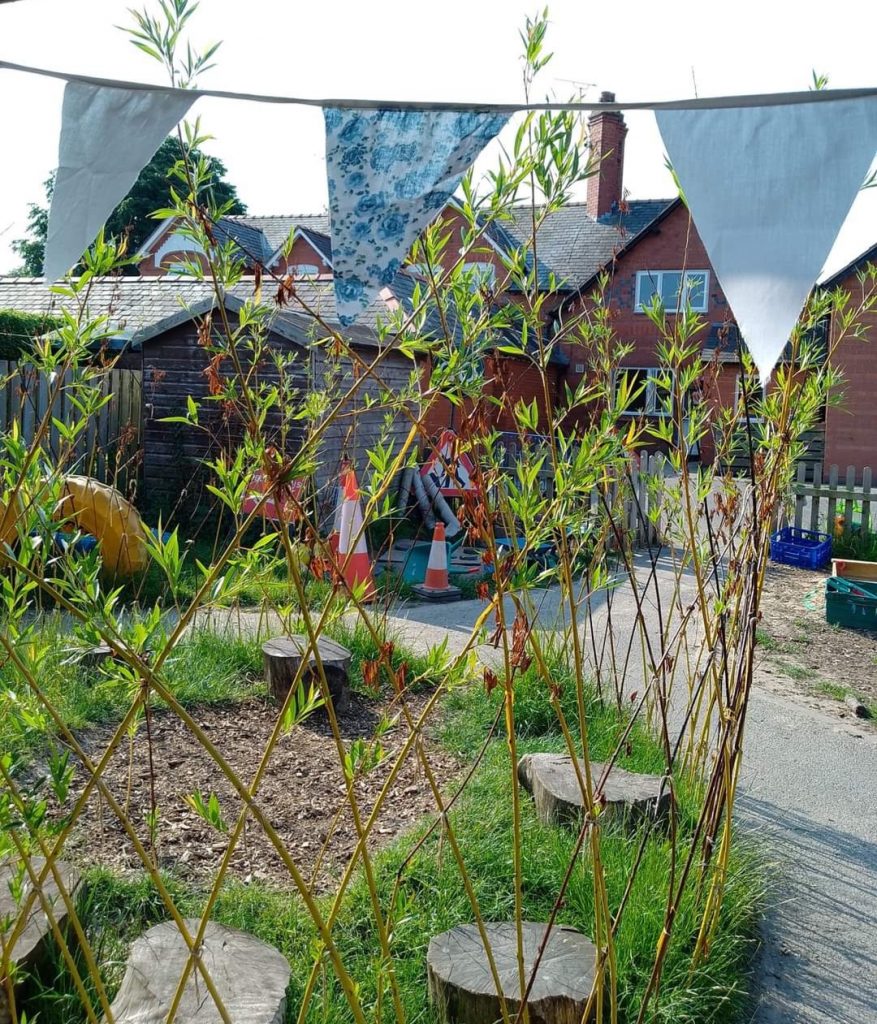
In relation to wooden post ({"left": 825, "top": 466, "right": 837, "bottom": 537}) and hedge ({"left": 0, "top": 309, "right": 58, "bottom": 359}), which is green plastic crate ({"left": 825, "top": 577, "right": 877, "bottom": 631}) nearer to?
wooden post ({"left": 825, "top": 466, "right": 837, "bottom": 537})

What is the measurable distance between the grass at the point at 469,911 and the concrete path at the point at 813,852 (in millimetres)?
144

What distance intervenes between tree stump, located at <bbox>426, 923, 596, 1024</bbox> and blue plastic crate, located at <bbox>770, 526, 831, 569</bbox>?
8.56 m

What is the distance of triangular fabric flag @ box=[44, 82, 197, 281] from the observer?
6.60 ft

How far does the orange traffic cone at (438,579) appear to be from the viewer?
8.75 metres

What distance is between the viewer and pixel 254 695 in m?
5.32

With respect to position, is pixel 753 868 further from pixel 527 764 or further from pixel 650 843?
pixel 527 764

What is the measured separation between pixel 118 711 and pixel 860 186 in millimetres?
4138

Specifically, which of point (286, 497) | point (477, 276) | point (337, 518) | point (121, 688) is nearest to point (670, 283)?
point (337, 518)

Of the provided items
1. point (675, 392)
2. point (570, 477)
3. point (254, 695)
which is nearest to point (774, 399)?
point (675, 392)

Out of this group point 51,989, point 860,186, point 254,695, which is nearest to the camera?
point 860,186

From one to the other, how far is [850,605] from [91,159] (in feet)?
24.0

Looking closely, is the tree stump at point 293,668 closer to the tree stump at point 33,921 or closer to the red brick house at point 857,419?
the tree stump at point 33,921

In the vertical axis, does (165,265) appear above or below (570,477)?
above

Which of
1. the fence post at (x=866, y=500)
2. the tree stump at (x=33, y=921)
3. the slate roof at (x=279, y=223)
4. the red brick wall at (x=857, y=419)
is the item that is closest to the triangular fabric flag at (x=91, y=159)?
the tree stump at (x=33, y=921)
